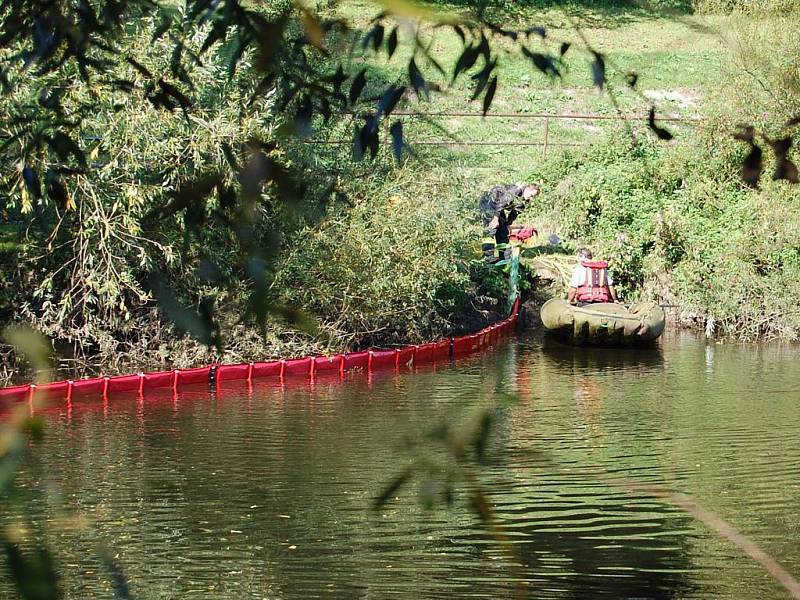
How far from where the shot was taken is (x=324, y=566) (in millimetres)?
6676

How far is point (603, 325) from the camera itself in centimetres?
1541

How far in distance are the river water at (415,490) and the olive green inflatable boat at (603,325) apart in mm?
2033

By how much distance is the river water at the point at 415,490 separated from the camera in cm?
649

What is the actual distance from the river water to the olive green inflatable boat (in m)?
2.03

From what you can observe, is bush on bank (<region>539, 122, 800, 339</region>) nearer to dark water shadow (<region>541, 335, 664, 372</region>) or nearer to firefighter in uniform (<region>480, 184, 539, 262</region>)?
firefighter in uniform (<region>480, 184, 539, 262</region>)

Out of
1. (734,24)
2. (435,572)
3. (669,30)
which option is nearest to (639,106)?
(734,24)

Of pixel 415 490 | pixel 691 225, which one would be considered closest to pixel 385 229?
pixel 415 490

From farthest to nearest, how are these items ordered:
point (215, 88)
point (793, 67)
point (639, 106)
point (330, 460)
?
point (639, 106) → point (793, 67) → point (215, 88) → point (330, 460)

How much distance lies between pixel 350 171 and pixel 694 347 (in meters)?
5.28

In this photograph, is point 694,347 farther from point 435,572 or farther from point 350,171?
point 435,572

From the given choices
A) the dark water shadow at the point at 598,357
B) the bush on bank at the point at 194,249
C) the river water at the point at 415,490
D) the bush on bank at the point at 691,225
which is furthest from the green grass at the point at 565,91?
the river water at the point at 415,490

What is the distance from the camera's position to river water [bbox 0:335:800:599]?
21.3 ft

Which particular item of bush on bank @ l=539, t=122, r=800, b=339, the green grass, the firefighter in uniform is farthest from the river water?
the green grass

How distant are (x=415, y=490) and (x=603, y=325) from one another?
25.0ft
